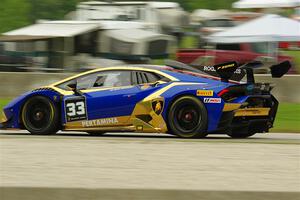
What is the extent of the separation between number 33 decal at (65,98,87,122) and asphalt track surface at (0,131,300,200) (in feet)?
5.51

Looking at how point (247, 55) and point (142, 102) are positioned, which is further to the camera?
point (247, 55)

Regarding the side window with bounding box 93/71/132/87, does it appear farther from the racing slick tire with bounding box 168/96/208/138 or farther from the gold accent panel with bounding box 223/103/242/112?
the gold accent panel with bounding box 223/103/242/112

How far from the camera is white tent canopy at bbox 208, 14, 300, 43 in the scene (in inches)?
954

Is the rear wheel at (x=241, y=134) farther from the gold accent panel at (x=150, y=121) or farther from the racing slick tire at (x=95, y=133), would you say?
the racing slick tire at (x=95, y=133)

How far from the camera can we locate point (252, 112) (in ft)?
37.8

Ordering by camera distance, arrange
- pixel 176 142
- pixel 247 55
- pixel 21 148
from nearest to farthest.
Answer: pixel 21 148, pixel 176 142, pixel 247 55

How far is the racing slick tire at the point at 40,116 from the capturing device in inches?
475

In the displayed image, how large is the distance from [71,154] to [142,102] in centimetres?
334

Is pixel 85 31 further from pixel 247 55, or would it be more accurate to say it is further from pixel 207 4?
pixel 207 4

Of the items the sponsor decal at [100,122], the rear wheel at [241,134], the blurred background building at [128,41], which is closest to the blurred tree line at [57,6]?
the blurred background building at [128,41]

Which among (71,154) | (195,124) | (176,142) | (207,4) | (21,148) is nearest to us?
(71,154)

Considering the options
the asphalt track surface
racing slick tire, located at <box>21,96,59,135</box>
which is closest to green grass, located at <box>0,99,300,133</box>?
racing slick tire, located at <box>21,96,59,135</box>

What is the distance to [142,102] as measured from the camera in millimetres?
11688

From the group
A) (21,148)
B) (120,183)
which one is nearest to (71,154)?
(21,148)
